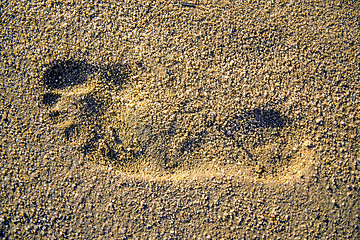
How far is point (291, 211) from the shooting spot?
1.52 metres

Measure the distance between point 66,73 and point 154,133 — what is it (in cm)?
72

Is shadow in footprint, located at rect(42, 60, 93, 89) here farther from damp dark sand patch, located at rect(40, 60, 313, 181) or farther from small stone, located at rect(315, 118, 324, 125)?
small stone, located at rect(315, 118, 324, 125)

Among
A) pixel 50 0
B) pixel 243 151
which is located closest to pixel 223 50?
pixel 243 151

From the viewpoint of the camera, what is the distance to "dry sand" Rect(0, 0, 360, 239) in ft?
5.02

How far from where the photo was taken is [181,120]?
5.18ft

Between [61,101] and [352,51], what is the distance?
6.33ft

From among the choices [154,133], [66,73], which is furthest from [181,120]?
[66,73]

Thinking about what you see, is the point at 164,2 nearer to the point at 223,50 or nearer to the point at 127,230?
the point at 223,50

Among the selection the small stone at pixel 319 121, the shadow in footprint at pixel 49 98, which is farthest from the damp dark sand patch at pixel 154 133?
the small stone at pixel 319 121

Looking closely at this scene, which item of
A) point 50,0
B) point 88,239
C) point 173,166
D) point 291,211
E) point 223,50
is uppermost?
point 50,0

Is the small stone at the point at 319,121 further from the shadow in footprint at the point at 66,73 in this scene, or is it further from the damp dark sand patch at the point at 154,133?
the shadow in footprint at the point at 66,73

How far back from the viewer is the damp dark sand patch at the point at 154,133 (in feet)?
5.16

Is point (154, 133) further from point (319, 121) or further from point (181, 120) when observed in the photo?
point (319, 121)

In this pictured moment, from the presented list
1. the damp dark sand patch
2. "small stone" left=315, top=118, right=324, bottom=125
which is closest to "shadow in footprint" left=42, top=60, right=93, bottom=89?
the damp dark sand patch
